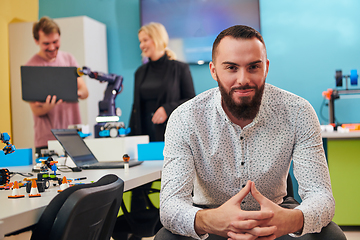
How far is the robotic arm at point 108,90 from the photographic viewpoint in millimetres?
2250

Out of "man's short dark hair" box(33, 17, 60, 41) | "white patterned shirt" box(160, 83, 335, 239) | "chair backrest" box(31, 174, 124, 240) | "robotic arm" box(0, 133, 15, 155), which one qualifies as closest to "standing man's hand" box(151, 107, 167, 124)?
"white patterned shirt" box(160, 83, 335, 239)

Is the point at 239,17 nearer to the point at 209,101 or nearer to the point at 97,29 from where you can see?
the point at 97,29

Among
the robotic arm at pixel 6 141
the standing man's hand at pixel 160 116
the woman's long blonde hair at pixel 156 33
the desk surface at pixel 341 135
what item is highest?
the woman's long blonde hair at pixel 156 33

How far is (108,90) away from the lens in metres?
2.34

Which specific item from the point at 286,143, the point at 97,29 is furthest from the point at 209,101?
the point at 97,29

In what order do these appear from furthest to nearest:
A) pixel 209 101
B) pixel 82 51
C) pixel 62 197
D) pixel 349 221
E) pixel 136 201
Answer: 1. pixel 82 51
2. pixel 349 221
3. pixel 136 201
4. pixel 209 101
5. pixel 62 197

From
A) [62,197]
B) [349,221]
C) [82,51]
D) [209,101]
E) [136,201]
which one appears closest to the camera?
[62,197]

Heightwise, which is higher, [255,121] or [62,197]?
[255,121]

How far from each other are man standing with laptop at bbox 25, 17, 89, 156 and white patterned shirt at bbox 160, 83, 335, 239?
236cm

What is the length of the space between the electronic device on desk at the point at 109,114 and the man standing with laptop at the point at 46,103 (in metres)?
1.20

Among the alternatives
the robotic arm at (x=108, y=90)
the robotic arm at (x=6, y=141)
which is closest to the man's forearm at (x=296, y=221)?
the robotic arm at (x=6, y=141)

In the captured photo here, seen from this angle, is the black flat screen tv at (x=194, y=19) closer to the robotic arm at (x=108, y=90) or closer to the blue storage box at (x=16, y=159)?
the robotic arm at (x=108, y=90)

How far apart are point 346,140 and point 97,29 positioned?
9.20 feet

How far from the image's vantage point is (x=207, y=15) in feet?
12.9
